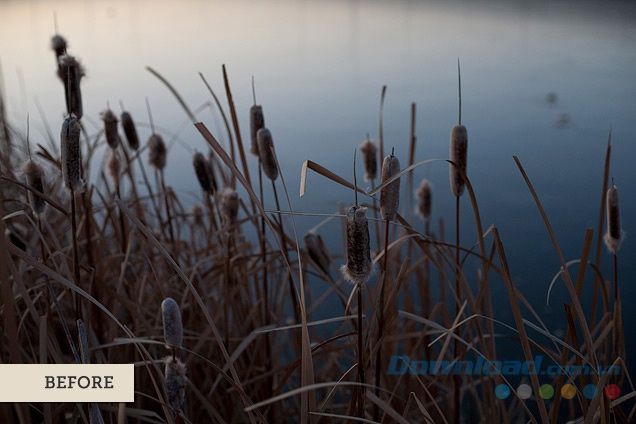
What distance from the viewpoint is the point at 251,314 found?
1.88 metres

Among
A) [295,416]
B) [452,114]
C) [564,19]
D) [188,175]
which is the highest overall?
[564,19]

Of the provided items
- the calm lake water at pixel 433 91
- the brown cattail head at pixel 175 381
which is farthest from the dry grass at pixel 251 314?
the calm lake water at pixel 433 91

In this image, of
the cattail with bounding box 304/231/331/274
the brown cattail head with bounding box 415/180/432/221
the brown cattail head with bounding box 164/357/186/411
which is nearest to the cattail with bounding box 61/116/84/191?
the brown cattail head with bounding box 164/357/186/411

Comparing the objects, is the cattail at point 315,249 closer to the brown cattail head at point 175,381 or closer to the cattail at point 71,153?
the cattail at point 71,153

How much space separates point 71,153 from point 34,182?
1.11 ft

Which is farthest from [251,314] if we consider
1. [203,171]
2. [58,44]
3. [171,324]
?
[171,324]

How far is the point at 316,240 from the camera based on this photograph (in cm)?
175

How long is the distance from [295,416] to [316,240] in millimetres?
623

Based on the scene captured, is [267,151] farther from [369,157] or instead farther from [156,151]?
[156,151]

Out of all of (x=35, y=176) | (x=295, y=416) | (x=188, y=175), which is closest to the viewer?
(x=35, y=176)

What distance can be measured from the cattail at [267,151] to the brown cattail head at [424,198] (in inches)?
22.8

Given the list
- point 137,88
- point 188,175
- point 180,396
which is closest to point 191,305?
point 180,396

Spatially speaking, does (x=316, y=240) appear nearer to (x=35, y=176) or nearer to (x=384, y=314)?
(x=384, y=314)

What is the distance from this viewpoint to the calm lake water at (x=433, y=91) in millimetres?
3498
